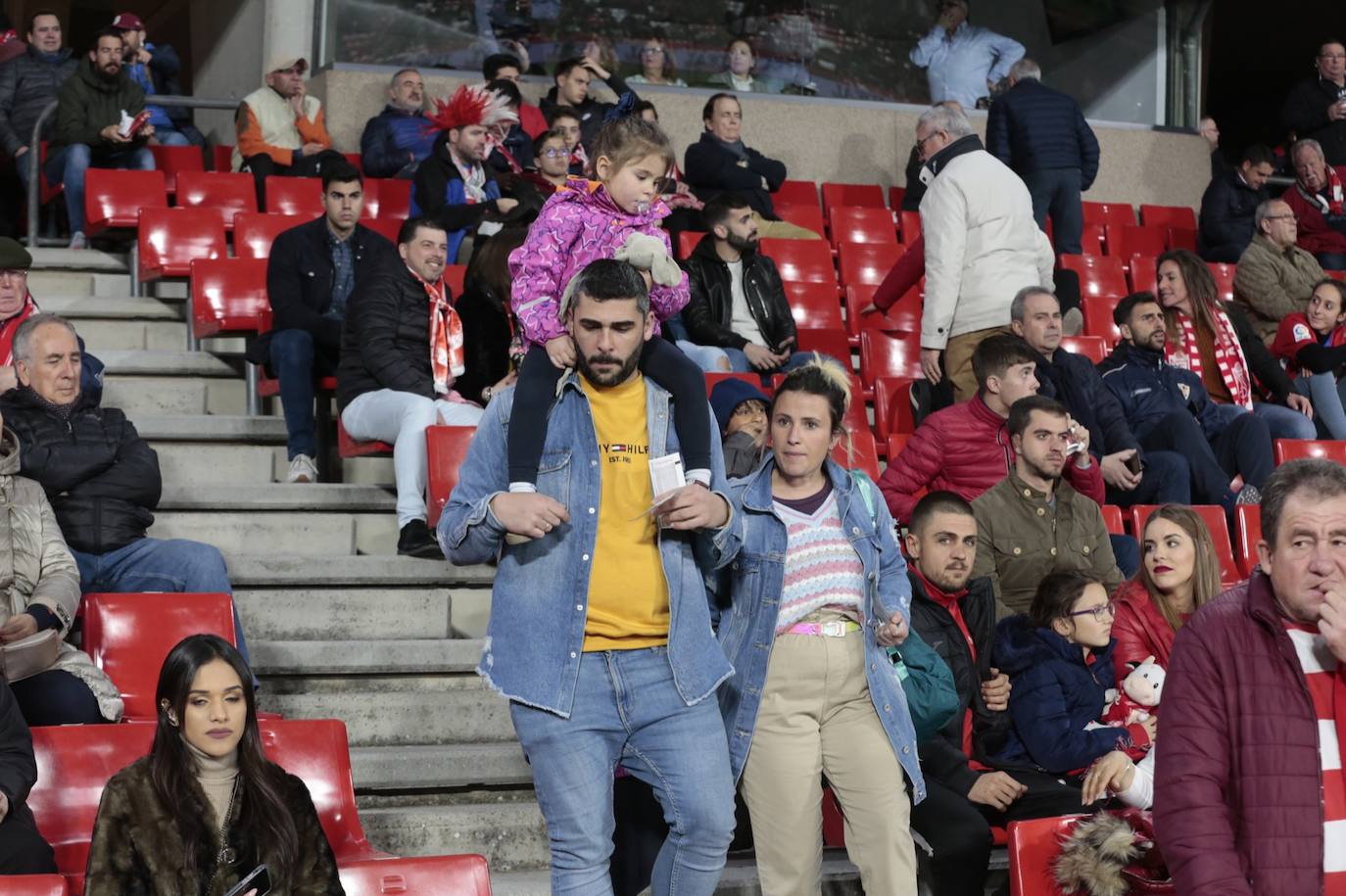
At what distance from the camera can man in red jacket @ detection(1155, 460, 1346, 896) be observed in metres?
2.71

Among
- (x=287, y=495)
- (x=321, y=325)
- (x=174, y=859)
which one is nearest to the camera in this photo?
(x=174, y=859)

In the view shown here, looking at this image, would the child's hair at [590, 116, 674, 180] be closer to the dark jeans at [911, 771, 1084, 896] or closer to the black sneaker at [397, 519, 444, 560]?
the dark jeans at [911, 771, 1084, 896]

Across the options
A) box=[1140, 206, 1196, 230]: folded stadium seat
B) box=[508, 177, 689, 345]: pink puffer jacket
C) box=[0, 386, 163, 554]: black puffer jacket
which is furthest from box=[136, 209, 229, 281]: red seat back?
box=[1140, 206, 1196, 230]: folded stadium seat

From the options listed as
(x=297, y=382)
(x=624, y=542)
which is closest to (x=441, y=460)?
(x=297, y=382)

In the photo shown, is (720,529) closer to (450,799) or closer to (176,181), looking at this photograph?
(450,799)

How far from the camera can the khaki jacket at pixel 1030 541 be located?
5.39 meters

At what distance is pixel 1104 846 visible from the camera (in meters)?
3.51

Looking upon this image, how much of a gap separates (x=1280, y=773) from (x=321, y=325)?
456cm

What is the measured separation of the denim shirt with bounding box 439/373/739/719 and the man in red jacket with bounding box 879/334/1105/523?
236 cm

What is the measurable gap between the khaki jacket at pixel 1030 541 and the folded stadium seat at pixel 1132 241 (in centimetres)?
520

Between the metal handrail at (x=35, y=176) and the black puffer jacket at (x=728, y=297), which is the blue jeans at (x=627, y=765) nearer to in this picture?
the black puffer jacket at (x=728, y=297)

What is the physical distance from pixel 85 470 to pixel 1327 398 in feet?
18.3

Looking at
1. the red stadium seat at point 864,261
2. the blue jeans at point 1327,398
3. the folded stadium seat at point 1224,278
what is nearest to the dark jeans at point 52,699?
the red stadium seat at point 864,261

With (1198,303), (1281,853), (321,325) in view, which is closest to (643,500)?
(1281,853)
